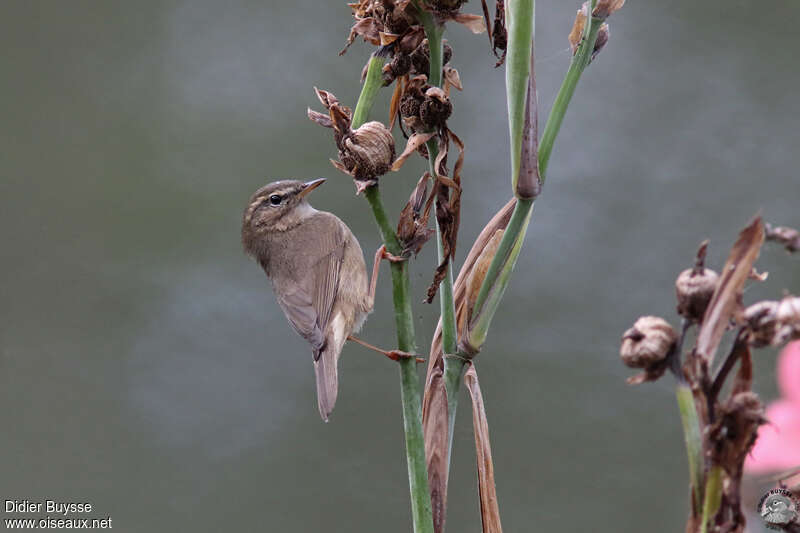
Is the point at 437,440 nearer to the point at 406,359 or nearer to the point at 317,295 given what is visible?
the point at 406,359

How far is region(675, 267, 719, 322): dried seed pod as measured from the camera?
678mm

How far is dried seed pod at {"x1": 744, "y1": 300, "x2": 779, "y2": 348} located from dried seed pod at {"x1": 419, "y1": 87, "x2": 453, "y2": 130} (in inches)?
18.8

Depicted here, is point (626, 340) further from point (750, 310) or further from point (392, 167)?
point (392, 167)

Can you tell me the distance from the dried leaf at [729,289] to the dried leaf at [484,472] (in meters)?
0.43

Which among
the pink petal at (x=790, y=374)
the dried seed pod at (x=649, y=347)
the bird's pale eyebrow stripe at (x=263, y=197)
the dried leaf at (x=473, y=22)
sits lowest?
the pink petal at (x=790, y=374)

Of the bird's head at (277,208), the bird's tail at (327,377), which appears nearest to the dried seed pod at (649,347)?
the bird's tail at (327,377)

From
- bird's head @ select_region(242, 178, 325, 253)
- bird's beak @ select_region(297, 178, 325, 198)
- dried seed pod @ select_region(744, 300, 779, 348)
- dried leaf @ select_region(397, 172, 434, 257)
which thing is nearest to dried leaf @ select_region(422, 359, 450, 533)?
dried leaf @ select_region(397, 172, 434, 257)

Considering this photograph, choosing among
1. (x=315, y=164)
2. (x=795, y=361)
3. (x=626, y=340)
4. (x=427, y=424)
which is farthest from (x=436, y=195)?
(x=315, y=164)

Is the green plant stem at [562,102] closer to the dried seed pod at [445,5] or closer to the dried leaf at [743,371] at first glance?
the dried seed pod at [445,5]

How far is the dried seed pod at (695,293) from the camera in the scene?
26.7 inches

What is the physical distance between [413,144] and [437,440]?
298mm

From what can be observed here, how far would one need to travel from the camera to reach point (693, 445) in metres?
0.65

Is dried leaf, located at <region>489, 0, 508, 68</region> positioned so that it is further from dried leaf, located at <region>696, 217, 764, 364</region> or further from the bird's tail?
the bird's tail

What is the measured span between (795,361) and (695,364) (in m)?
0.11
